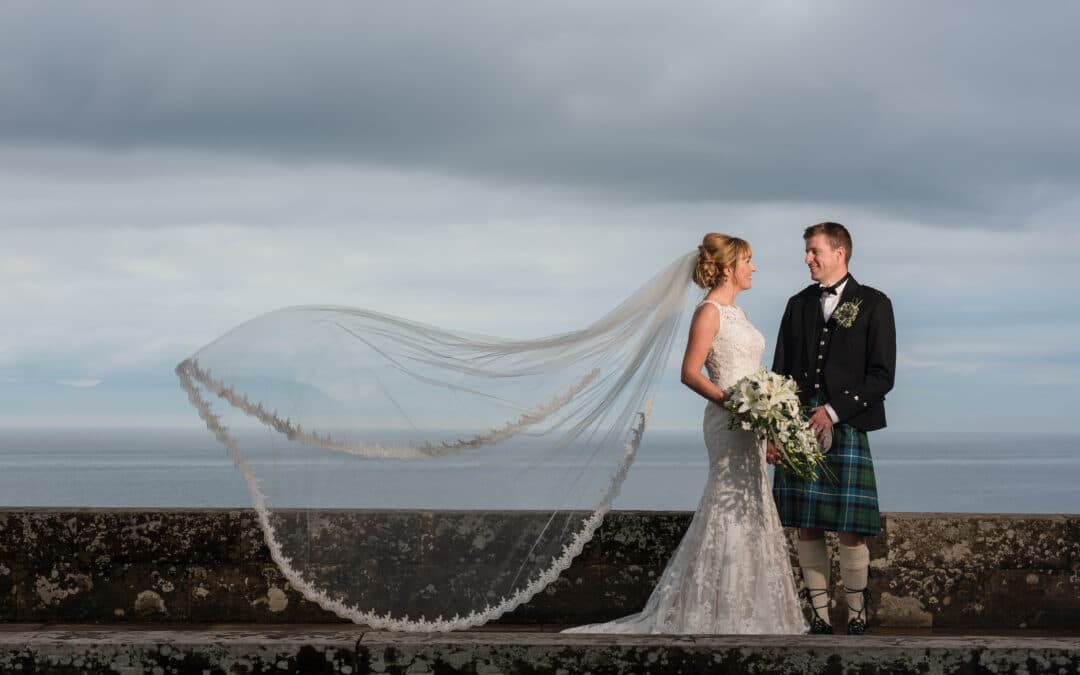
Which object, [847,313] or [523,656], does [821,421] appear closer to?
[847,313]

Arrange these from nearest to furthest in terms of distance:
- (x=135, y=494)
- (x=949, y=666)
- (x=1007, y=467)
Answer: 1. (x=949, y=666)
2. (x=135, y=494)
3. (x=1007, y=467)

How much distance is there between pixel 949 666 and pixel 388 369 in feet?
10.4

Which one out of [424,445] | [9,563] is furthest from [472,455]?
[9,563]

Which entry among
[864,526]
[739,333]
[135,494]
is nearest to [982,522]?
[864,526]

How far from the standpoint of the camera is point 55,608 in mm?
7160

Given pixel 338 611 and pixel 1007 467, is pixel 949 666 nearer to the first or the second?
pixel 338 611

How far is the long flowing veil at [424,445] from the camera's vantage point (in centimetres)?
579

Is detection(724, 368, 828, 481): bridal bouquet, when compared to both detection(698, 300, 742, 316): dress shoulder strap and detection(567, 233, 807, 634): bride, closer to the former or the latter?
detection(567, 233, 807, 634): bride

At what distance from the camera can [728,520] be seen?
19.9 feet

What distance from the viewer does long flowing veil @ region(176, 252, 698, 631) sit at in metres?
5.79

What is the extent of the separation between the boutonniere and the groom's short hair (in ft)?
0.89

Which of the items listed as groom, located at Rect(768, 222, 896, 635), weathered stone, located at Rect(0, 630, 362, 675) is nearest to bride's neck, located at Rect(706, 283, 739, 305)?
groom, located at Rect(768, 222, 896, 635)

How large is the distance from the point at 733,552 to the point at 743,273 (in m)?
1.50

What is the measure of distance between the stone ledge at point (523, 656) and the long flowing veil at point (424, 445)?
1.82 m
